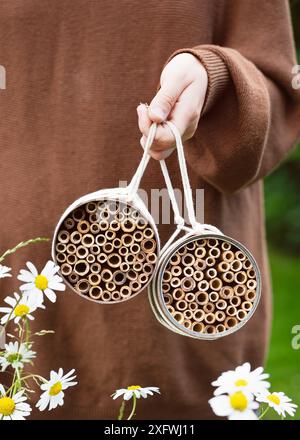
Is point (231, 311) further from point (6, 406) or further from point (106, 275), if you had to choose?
point (6, 406)

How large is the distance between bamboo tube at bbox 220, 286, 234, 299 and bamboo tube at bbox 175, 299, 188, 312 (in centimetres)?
5

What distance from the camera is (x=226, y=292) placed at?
2.75 ft

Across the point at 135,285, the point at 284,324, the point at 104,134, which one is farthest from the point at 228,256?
the point at 284,324

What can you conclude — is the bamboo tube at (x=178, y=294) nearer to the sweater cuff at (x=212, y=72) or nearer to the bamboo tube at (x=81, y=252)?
the bamboo tube at (x=81, y=252)

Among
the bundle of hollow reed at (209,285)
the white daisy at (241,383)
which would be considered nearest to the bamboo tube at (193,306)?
the bundle of hollow reed at (209,285)

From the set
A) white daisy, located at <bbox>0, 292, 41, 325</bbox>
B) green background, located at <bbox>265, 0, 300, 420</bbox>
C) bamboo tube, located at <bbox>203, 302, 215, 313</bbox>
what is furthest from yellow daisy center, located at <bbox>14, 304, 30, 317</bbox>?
green background, located at <bbox>265, 0, 300, 420</bbox>

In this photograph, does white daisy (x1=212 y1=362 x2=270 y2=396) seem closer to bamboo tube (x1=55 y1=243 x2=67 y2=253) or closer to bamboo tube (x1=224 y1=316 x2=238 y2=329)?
bamboo tube (x1=224 y1=316 x2=238 y2=329)

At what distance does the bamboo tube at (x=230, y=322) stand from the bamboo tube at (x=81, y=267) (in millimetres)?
173

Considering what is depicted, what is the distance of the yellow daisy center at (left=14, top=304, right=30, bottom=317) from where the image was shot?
2.53 feet

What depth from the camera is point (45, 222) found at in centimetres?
120

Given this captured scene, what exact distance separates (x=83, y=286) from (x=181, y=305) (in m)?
0.11

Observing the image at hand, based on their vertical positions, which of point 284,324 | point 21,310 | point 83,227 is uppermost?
point 284,324
